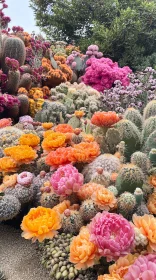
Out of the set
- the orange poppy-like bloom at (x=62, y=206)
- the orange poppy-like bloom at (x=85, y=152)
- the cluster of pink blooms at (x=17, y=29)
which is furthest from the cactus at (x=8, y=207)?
the cluster of pink blooms at (x=17, y=29)

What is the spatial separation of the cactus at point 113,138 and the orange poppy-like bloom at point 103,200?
816mm

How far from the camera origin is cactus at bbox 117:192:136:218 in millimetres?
2001

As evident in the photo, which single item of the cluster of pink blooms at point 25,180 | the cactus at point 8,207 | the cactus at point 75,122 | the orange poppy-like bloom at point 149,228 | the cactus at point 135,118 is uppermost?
the cactus at point 135,118

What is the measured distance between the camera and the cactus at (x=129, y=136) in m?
2.60

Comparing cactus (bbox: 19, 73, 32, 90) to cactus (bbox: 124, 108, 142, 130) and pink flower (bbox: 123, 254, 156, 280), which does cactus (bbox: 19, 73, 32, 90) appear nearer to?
cactus (bbox: 124, 108, 142, 130)

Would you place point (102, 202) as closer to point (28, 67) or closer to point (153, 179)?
point (153, 179)

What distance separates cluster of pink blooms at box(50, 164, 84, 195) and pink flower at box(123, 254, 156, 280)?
72 centimetres

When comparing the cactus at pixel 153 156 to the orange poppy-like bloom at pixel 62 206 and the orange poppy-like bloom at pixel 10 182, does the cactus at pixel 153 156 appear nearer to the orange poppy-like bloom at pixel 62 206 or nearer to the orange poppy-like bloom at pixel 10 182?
the orange poppy-like bloom at pixel 62 206

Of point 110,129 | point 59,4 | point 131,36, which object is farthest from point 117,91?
point 59,4

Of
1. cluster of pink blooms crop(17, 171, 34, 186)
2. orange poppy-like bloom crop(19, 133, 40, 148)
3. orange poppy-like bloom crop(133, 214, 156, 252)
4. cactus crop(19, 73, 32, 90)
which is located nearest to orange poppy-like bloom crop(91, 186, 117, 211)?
orange poppy-like bloom crop(133, 214, 156, 252)

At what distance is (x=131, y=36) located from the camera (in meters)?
8.54

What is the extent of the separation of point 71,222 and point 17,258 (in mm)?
456

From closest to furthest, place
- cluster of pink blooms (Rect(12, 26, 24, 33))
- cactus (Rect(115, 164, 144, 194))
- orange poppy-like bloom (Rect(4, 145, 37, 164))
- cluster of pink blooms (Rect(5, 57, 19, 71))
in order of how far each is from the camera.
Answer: cactus (Rect(115, 164, 144, 194)) < orange poppy-like bloom (Rect(4, 145, 37, 164)) < cluster of pink blooms (Rect(5, 57, 19, 71)) < cluster of pink blooms (Rect(12, 26, 24, 33))

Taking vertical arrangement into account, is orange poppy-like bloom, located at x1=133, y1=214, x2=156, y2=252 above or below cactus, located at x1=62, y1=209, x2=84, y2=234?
above
